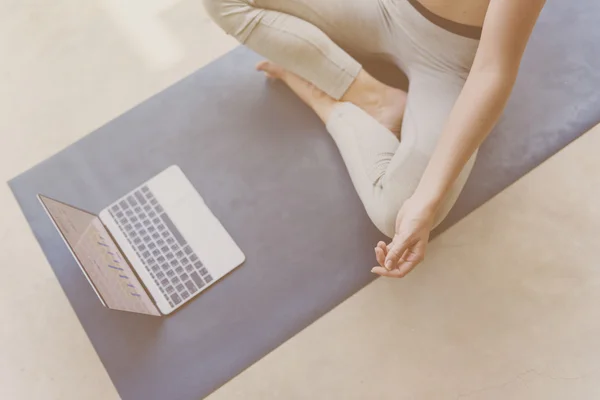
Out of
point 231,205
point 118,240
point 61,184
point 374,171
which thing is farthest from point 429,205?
point 61,184

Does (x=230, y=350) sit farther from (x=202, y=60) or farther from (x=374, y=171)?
(x=202, y=60)

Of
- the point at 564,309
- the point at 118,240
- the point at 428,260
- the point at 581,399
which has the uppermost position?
the point at 118,240

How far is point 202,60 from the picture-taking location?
1.24 meters

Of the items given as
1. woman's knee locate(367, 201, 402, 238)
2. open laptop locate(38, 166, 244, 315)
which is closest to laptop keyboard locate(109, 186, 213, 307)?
open laptop locate(38, 166, 244, 315)

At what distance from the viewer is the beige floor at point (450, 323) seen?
93 cm

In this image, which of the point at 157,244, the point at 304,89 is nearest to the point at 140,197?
the point at 157,244

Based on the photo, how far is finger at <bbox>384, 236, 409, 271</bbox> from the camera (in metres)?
0.83

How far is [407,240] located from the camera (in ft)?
2.70

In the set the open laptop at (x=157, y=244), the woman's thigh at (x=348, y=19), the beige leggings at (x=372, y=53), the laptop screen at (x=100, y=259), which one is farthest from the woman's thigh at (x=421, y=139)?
the laptop screen at (x=100, y=259)

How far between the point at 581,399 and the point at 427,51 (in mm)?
625

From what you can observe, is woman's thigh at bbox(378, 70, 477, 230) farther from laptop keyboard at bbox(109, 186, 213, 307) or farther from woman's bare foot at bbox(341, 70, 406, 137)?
laptop keyboard at bbox(109, 186, 213, 307)

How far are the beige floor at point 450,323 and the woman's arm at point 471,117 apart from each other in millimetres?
171

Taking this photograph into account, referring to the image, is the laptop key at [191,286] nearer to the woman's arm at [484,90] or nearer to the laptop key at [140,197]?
the laptop key at [140,197]

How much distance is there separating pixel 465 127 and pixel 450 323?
14.8 inches
